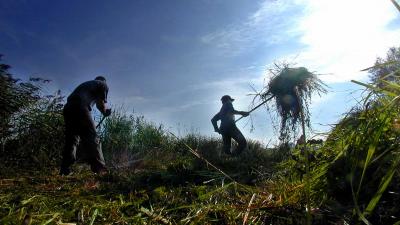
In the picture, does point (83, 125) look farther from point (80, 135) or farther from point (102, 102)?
point (102, 102)

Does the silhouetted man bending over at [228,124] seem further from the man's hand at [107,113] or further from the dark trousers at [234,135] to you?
the man's hand at [107,113]

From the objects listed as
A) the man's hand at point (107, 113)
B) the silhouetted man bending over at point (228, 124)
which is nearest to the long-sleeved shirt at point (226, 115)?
the silhouetted man bending over at point (228, 124)

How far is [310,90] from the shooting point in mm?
6059

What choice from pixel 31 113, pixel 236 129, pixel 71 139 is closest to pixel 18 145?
pixel 31 113

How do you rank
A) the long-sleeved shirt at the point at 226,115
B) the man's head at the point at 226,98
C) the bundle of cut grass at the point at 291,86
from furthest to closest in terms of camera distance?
the man's head at the point at 226,98 < the long-sleeved shirt at the point at 226,115 < the bundle of cut grass at the point at 291,86

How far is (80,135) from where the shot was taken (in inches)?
275

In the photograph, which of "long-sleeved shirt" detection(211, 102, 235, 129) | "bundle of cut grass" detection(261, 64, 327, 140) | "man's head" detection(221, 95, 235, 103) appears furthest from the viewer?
"man's head" detection(221, 95, 235, 103)

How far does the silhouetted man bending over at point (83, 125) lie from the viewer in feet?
22.1

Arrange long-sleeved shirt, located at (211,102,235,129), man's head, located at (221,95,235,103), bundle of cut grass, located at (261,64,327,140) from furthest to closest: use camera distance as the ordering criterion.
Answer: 1. man's head, located at (221,95,235,103)
2. long-sleeved shirt, located at (211,102,235,129)
3. bundle of cut grass, located at (261,64,327,140)

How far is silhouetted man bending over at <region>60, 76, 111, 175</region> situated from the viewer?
22.1ft

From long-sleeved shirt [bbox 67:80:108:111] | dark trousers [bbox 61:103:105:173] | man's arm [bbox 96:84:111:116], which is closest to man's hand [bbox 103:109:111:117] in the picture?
man's arm [bbox 96:84:111:116]

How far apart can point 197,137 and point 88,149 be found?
8.87 m

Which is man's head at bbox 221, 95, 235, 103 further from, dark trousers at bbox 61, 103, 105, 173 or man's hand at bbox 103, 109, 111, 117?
dark trousers at bbox 61, 103, 105, 173

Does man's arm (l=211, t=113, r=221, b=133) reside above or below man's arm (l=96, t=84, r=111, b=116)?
above
